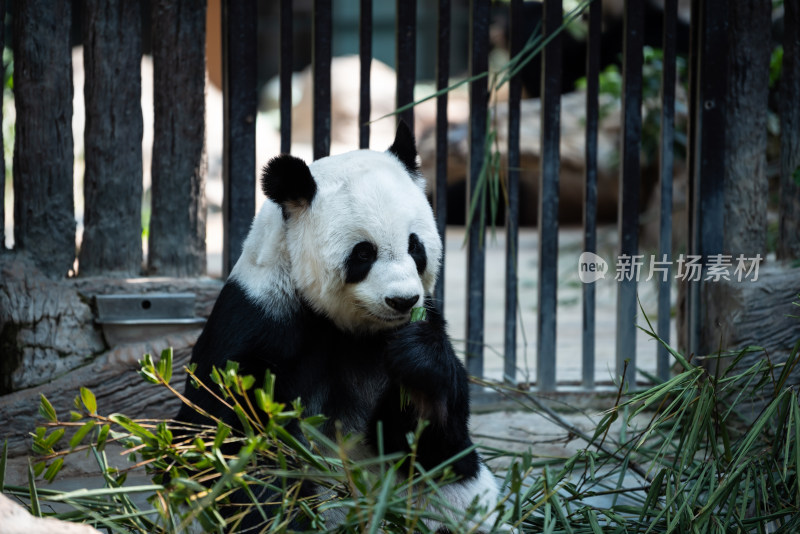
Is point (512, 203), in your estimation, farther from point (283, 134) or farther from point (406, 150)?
point (406, 150)

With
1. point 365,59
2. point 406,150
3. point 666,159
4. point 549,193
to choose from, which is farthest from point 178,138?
point 666,159

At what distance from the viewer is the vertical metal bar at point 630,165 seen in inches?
171

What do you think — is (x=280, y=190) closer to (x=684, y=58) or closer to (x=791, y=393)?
(x=791, y=393)

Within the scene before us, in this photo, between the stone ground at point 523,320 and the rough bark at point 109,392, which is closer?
the rough bark at point 109,392

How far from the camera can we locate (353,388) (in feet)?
9.09

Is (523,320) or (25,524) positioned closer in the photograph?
(25,524)

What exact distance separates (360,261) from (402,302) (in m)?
0.19

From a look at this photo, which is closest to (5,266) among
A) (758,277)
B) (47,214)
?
(47,214)

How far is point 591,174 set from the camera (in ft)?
14.7

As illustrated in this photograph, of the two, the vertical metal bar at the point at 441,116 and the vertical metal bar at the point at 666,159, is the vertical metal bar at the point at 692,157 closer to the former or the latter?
the vertical metal bar at the point at 666,159

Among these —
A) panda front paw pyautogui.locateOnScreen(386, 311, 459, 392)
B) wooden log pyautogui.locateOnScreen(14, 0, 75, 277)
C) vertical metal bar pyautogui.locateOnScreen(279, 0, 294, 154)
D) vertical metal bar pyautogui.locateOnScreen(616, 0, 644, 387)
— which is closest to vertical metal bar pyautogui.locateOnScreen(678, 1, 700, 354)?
vertical metal bar pyautogui.locateOnScreen(616, 0, 644, 387)

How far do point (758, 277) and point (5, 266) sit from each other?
133 inches

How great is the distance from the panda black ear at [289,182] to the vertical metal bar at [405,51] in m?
1.60

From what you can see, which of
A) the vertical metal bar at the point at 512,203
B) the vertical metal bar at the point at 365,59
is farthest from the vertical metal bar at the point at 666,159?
the vertical metal bar at the point at 365,59
